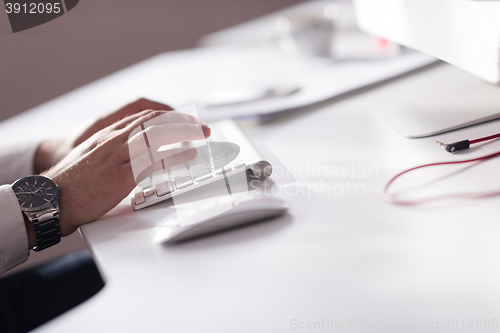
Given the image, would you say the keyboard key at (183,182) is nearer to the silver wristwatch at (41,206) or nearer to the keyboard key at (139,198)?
the keyboard key at (139,198)

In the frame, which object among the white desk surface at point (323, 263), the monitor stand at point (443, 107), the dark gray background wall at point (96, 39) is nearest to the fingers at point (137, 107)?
the white desk surface at point (323, 263)

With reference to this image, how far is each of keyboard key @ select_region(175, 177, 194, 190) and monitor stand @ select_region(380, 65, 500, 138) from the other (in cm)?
32

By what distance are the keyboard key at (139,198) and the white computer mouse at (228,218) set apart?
8 cm

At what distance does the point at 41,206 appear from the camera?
1.70 ft

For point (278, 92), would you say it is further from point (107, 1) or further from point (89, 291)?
point (107, 1)

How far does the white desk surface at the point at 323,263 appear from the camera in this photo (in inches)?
12.8

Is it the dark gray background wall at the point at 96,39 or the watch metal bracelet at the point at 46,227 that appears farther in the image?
the dark gray background wall at the point at 96,39

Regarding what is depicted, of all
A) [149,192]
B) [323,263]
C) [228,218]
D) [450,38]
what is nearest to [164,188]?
[149,192]

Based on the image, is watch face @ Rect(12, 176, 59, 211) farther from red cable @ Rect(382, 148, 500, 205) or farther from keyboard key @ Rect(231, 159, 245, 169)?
red cable @ Rect(382, 148, 500, 205)

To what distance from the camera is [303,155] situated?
0.60 metres

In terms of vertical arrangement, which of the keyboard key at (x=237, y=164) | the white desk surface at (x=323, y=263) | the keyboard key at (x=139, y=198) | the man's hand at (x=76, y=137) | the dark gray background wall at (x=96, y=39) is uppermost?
the dark gray background wall at (x=96, y=39)

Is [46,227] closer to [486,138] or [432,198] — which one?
[432,198]

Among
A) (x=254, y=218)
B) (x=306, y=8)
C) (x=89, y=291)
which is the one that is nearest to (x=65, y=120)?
(x=89, y=291)

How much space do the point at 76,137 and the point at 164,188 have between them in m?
0.31
